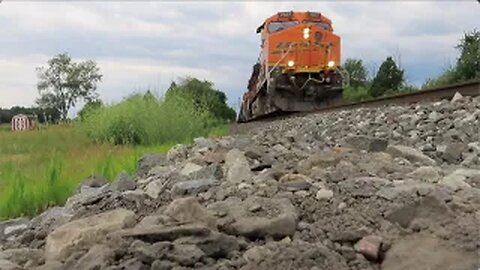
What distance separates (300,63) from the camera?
50.6 ft

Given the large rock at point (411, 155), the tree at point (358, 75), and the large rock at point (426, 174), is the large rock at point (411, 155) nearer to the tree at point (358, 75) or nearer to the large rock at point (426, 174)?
the large rock at point (426, 174)

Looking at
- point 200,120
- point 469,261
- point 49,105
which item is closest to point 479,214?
point 469,261

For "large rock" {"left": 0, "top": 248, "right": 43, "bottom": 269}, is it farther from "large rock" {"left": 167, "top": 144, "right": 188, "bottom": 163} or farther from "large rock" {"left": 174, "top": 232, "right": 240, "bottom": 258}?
"large rock" {"left": 167, "top": 144, "right": 188, "bottom": 163}

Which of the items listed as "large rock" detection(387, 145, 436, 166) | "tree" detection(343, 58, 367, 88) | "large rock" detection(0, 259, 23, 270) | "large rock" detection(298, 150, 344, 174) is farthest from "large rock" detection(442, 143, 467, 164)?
"tree" detection(343, 58, 367, 88)

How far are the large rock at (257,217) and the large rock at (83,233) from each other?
39 cm

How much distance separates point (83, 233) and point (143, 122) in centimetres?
752

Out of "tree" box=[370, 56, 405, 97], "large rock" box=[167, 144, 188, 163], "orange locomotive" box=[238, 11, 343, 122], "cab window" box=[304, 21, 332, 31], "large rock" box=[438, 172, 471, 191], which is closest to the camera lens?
"large rock" box=[438, 172, 471, 191]

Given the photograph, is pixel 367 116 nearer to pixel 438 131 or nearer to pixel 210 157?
pixel 438 131

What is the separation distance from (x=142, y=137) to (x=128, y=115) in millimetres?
482

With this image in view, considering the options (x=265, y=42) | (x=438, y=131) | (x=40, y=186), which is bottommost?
(x=40, y=186)

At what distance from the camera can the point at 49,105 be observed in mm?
5125

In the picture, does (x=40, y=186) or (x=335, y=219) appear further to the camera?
(x=40, y=186)

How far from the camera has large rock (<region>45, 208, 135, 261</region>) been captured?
2.50 metres

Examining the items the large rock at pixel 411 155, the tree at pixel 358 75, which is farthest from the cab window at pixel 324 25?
the large rock at pixel 411 155
